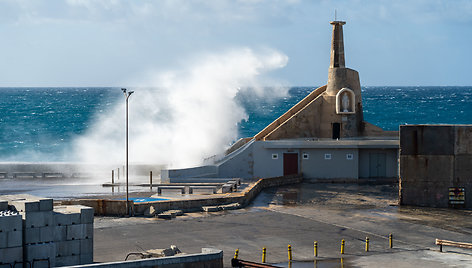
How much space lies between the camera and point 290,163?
45.7 m

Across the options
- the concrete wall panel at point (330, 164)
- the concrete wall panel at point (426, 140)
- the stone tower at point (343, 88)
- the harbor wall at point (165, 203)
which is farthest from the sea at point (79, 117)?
the concrete wall panel at point (426, 140)

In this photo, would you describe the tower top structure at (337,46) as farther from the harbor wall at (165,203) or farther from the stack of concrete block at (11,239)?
the stack of concrete block at (11,239)

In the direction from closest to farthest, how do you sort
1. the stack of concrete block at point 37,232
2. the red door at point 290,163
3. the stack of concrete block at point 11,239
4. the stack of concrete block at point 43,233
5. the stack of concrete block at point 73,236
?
the stack of concrete block at point 11,239 < the stack of concrete block at point 43,233 < the stack of concrete block at point 37,232 < the stack of concrete block at point 73,236 < the red door at point 290,163

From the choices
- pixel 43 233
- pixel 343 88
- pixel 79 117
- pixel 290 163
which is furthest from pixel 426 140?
pixel 79 117

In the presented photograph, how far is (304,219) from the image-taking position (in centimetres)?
3253

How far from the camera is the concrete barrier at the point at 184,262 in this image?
69.0 feet

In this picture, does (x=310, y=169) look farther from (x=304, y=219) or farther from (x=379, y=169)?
(x=304, y=219)

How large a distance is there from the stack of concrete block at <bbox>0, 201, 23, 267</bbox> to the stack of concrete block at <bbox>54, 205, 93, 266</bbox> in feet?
3.73

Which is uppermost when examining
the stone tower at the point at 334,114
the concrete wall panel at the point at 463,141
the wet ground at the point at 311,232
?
the stone tower at the point at 334,114

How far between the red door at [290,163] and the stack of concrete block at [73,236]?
24.7m

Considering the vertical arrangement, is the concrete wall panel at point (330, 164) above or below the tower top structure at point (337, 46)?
below

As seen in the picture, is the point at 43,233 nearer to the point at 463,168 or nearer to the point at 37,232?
the point at 37,232

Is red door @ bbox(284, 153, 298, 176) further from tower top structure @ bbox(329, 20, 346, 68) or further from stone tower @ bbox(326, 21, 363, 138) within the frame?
tower top structure @ bbox(329, 20, 346, 68)

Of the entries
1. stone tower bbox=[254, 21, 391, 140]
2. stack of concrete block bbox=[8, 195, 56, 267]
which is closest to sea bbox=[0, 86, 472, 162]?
stone tower bbox=[254, 21, 391, 140]
